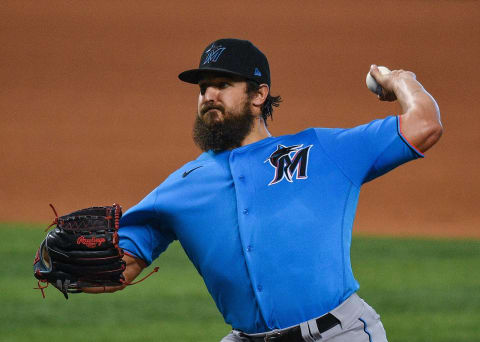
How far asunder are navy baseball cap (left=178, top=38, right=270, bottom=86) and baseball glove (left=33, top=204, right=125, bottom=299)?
2.72 feet

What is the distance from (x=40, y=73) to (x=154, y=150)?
12.6 ft

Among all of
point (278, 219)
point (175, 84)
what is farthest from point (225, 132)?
point (175, 84)

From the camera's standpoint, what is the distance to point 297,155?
138 inches

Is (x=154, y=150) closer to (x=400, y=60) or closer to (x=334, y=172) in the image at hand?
(x=400, y=60)

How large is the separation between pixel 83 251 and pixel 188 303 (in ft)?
17.8

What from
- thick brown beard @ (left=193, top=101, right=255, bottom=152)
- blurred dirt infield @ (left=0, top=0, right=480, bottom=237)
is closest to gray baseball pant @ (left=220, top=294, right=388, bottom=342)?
thick brown beard @ (left=193, top=101, right=255, bottom=152)

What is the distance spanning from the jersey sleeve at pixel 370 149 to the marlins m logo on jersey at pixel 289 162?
109mm

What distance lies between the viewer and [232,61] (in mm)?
3781

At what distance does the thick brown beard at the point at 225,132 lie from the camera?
374 centimetres

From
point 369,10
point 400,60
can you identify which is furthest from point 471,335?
point 369,10

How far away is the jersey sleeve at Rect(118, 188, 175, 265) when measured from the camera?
11.7 ft

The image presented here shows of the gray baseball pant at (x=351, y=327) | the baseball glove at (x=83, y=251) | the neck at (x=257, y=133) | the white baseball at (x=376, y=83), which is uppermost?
the white baseball at (x=376, y=83)

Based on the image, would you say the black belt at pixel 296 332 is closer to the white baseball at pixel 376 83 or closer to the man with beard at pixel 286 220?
the man with beard at pixel 286 220

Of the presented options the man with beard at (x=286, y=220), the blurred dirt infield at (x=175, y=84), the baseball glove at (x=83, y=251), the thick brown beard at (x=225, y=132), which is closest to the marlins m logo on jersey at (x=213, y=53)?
the man with beard at (x=286, y=220)
